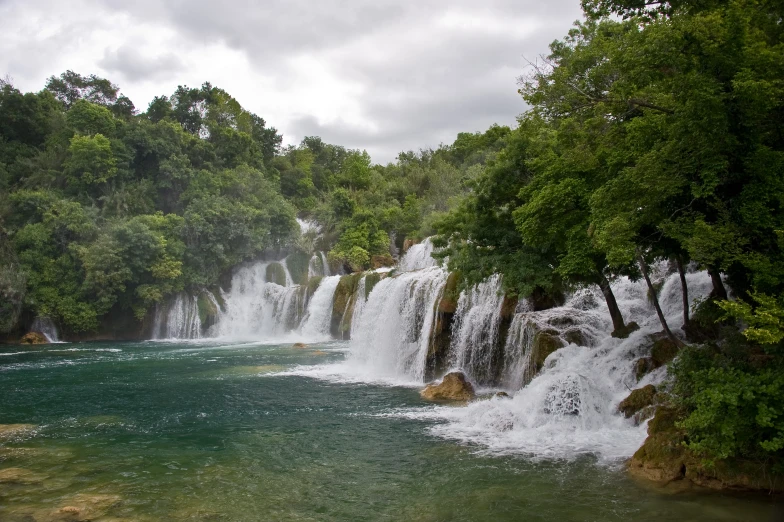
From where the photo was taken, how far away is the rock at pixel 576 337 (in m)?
14.2

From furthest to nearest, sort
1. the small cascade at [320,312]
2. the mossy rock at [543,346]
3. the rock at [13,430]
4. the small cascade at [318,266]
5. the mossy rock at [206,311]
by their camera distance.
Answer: the small cascade at [318,266], the mossy rock at [206,311], the small cascade at [320,312], the mossy rock at [543,346], the rock at [13,430]

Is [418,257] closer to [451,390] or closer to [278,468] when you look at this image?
[451,390]

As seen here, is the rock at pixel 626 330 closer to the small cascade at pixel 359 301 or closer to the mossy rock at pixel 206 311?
the small cascade at pixel 359 301

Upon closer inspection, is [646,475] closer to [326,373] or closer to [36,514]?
[36,514]

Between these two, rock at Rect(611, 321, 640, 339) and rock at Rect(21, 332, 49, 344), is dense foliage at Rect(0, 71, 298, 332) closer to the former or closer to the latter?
rock at Rect(21, 332, 49, 344)

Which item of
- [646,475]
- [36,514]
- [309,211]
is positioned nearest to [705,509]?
[646,475]

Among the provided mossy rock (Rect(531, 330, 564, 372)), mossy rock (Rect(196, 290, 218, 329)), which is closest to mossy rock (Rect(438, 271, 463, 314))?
mossy rock (Rect(531, 330, 564, 372))

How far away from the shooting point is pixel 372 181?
52969 mm

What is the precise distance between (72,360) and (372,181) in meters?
33.5

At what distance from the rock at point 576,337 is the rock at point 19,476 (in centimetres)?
1150

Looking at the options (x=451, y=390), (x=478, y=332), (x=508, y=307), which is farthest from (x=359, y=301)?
(x=451, y=390)

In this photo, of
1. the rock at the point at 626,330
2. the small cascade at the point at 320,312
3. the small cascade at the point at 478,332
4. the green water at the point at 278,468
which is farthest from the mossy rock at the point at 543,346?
the small cascade at the point at 320,312

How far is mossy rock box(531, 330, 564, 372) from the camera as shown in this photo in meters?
14.0

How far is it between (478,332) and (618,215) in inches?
334
